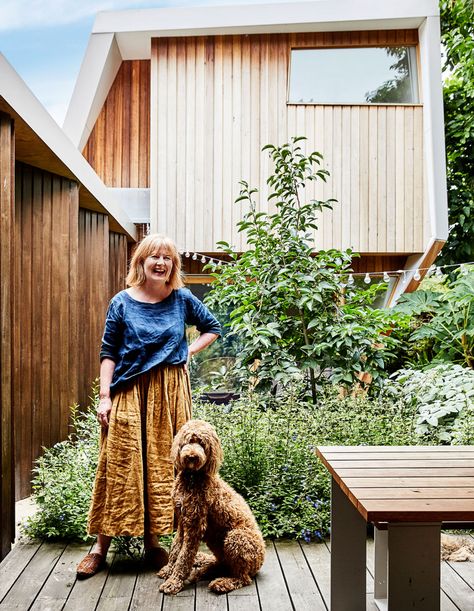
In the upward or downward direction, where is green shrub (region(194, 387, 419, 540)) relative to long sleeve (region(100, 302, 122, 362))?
downward

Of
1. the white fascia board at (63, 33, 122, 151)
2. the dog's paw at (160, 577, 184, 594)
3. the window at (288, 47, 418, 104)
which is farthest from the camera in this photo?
the window at (288, 47, 418, 104)

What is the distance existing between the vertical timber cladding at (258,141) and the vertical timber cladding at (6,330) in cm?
371

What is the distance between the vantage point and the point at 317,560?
123 inches

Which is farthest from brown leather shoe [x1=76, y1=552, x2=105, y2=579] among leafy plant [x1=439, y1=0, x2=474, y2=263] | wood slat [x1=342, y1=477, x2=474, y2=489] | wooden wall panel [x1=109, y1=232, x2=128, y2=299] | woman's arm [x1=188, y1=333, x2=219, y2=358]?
leafy plant [x1=439, y1=0, x2=474, y2=263]

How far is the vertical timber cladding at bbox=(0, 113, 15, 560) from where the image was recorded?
125 inches

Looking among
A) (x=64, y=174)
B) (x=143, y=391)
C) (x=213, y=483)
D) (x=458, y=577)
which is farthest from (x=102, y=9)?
(x=458, y=577)

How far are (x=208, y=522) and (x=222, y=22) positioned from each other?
5.84 metres

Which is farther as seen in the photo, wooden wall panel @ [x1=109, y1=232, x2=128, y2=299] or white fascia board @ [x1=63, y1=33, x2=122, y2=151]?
wooden wall panel @ [x1=109, y1=232, x2=128, y2=299]

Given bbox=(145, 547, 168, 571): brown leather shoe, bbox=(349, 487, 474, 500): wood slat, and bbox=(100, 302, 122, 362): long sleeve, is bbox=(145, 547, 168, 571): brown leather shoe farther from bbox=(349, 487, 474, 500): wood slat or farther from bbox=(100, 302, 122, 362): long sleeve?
bbox=(349, 487, 474, 500): wood slat

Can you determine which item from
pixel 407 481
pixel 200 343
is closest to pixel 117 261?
pixel 200 343

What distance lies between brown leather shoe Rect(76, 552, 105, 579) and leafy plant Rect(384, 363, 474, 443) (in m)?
2.26

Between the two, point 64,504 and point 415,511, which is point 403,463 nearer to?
point 415,511

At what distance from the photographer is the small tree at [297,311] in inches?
176

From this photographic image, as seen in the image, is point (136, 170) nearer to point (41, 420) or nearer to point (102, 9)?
point (102, 9)
